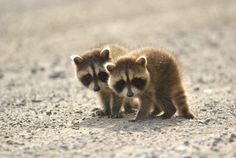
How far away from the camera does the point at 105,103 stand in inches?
537

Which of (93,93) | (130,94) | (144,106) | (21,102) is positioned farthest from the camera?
(93,93)

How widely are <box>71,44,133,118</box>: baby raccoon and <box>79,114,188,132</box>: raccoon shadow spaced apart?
1.03 feet

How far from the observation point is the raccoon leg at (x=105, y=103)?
13617 millimetres

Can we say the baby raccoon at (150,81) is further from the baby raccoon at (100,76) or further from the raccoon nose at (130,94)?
the baby raccoon at (100,76)

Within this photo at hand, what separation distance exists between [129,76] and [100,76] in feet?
3.54

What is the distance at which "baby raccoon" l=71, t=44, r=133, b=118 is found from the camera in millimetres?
13211

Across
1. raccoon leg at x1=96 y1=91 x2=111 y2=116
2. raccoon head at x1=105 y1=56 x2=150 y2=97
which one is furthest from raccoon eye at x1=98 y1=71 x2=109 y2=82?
raccoon head at x1=105 y1=56 x2=150 y2=97

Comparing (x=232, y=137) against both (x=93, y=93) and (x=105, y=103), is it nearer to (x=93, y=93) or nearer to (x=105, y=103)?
(x=105, y=103)

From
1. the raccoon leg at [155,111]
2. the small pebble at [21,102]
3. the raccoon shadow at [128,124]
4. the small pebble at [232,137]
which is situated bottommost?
the small pebble at [232,137]

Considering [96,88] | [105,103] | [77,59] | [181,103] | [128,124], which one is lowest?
[128,124]

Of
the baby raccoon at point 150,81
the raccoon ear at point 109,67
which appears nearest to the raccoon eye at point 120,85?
the baby raccoon at point 150,81

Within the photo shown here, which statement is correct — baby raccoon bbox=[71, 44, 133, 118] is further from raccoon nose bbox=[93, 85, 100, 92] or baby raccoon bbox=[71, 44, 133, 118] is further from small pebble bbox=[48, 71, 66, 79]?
small pebble bbox=[48, 71, 66, 79]

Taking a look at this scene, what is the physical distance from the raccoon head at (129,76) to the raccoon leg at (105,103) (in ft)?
3.45

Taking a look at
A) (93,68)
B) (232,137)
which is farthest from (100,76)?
(232,137)
